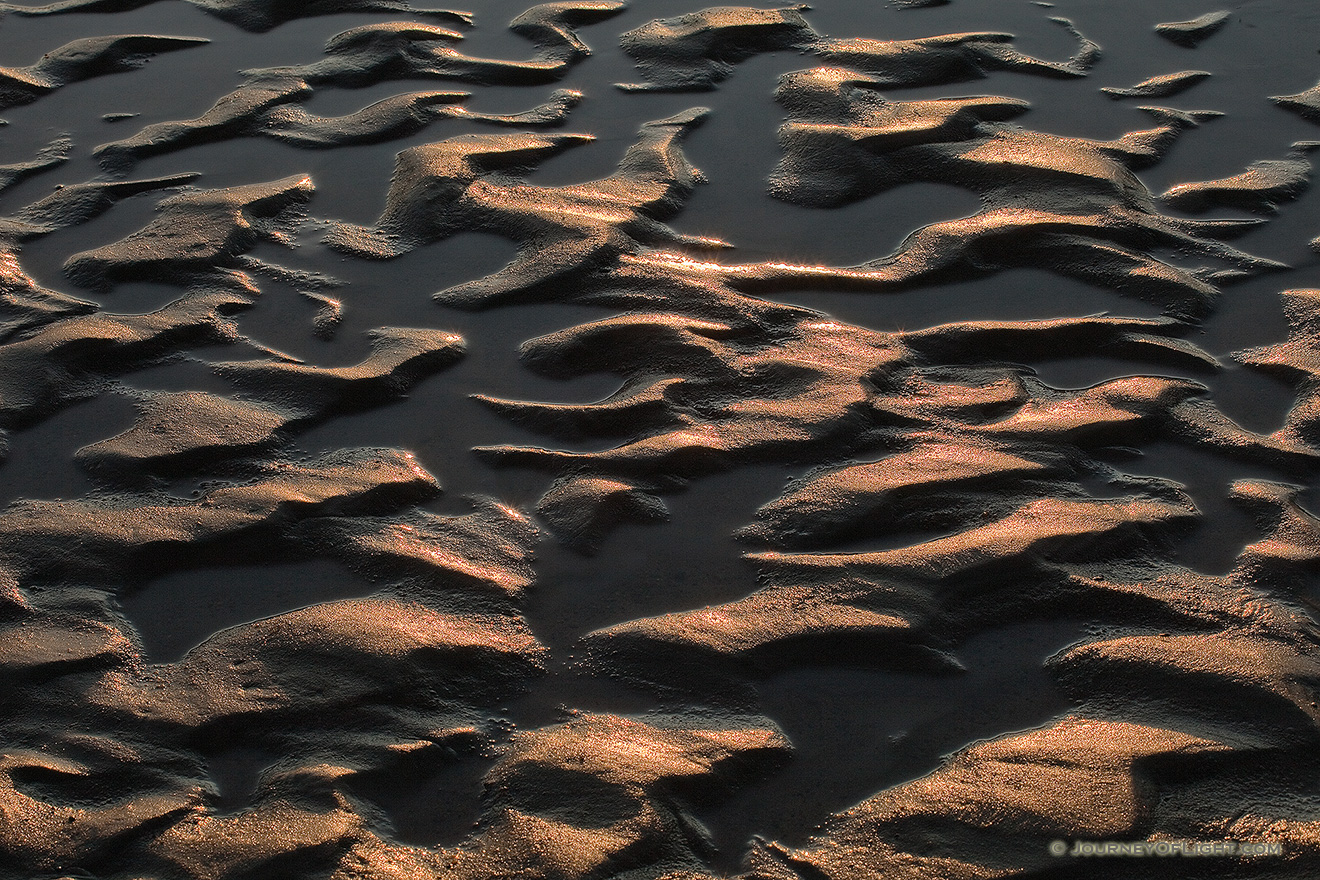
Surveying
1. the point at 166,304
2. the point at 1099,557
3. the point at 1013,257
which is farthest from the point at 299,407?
the point at 1013,257

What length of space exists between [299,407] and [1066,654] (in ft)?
5.04

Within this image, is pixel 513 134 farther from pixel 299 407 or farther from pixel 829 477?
pixel 829 477

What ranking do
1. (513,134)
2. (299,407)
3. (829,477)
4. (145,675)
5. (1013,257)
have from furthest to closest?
1. (513,134)
2. (1013,257)
3. (299,407)
4. (829,477)
5. (145,675)

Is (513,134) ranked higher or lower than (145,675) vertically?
higher

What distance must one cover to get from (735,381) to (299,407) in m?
0.90

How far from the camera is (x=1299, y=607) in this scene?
189 cm

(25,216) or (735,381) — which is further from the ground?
(25,216)

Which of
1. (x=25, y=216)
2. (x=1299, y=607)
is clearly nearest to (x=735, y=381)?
(x=1299, y=607)

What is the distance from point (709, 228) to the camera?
2.97 meters

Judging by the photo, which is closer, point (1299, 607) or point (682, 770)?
point (682, 770)

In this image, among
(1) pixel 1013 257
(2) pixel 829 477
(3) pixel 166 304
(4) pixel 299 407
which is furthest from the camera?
(1) pixel 1013 257

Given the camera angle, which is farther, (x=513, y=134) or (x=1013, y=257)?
(x=513, y=134)

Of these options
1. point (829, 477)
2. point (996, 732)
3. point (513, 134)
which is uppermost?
point (513, 134)

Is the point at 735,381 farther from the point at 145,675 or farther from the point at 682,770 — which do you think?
the point at 145,675
